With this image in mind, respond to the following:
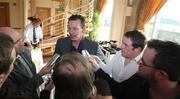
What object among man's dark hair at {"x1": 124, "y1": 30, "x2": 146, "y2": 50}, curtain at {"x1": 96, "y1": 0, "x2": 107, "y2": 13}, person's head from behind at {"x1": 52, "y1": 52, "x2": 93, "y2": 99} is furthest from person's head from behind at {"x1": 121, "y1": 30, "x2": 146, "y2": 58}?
curtain at {"x1": 96, "y1": 0, "x2": 107, "y2": 13}

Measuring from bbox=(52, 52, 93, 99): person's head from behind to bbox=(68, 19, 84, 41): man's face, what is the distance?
111 centimetres

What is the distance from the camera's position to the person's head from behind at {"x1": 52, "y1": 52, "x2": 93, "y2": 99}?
95 centimetres

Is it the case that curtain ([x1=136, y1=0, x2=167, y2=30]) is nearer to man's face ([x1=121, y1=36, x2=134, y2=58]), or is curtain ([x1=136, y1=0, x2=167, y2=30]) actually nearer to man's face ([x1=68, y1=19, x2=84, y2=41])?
man's face ([x1=68, y1=19, x2=84, y2=41])

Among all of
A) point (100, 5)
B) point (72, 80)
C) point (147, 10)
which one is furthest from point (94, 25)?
point (72, 80)

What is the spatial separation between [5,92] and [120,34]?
453 cm

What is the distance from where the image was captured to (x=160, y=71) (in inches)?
48.3

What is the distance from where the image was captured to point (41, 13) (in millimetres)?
9594

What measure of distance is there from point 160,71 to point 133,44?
0.58 m

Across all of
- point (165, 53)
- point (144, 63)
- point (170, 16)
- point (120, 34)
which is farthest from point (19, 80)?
point (120, 34)

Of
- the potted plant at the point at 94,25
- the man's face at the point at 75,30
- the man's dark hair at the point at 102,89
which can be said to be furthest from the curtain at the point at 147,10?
the man's dark hair at the point at 102,89

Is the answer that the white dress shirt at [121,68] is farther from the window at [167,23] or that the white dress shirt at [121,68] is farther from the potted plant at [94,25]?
the potted plant at [94,25]

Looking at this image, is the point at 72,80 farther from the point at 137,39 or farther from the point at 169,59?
the point at 137,39

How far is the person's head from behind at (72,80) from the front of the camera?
37.2 inches

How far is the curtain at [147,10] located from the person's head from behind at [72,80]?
3.49m
